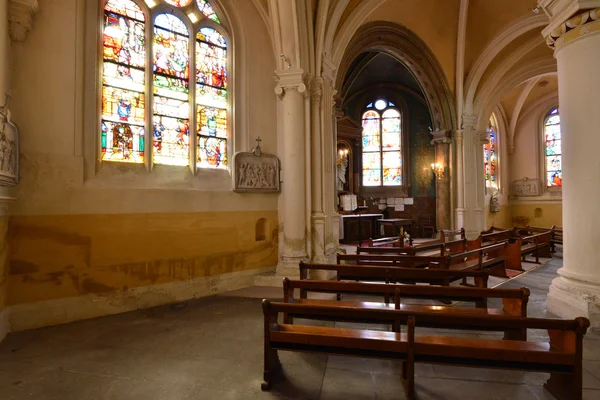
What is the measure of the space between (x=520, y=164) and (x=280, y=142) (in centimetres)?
1697

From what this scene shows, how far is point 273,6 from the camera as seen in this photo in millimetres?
7004

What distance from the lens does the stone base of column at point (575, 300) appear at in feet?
14.3

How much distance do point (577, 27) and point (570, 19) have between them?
0.45 feet

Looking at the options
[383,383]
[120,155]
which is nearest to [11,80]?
[120,155]

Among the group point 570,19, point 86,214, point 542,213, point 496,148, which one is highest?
point 496,148

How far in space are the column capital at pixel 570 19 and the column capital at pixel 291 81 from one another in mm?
4012

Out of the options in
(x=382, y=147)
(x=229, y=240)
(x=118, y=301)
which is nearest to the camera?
(x=118, y=301)

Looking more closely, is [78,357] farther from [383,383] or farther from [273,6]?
[273,6]

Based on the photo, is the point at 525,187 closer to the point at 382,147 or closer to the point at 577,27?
the point at 382,147

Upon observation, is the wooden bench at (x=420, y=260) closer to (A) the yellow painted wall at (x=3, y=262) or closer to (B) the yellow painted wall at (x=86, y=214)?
(B) the yellow painted wall at (x=86, y=214)

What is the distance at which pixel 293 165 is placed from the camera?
23.7ft


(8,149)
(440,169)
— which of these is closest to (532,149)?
(440,169)

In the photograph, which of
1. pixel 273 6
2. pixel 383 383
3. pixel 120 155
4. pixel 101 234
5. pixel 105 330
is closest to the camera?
pixel 383 383

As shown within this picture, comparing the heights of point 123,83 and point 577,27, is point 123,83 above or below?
below
